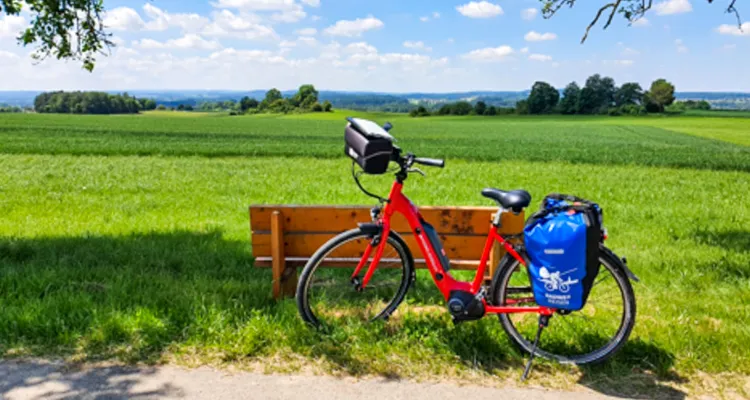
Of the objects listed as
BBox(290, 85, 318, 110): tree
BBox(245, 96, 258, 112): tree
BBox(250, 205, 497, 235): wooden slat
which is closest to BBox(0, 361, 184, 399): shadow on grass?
BBox(250, 205, 497, 235): wooden slat

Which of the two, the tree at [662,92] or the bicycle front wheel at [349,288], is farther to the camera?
the tree at [662,92]

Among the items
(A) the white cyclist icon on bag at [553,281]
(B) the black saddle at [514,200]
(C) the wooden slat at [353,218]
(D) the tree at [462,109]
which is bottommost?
(A) the white cyclist icon on bag at [553,281]

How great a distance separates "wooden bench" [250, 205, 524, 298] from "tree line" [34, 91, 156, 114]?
8950cm

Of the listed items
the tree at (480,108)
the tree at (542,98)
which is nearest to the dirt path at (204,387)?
the tree at (480,108)

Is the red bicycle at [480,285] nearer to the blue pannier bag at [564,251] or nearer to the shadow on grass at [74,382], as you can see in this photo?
the blue pannier bag at [564,251]

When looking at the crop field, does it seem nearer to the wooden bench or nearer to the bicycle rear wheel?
the bicycle rear wheel

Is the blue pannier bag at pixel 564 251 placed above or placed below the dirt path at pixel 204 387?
above

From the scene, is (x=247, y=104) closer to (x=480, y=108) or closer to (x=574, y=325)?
(x=480, y=108)

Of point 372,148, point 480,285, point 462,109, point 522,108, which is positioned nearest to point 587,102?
point 522,108

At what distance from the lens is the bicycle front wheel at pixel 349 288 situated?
3.68 meters

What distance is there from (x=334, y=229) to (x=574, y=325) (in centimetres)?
191

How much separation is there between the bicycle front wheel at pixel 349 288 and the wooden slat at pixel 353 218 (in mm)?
341

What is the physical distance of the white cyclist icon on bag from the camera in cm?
328

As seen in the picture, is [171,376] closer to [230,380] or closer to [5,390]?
[230,380]
